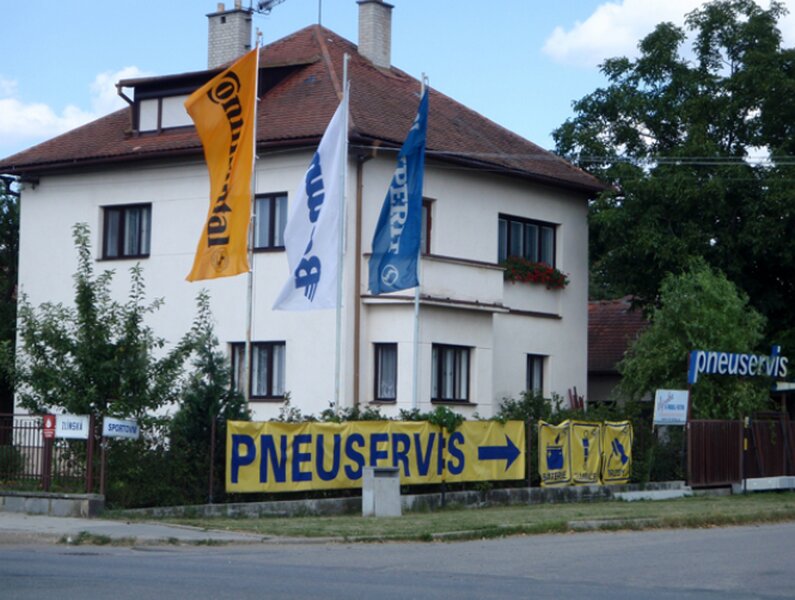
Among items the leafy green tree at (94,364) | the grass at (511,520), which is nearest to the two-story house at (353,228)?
the grass at (511,520)

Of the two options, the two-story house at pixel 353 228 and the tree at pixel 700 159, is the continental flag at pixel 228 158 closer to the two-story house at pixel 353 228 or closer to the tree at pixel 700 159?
the two-story house at pixel 353 228

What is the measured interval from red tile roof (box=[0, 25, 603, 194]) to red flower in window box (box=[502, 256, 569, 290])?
2.13 metres

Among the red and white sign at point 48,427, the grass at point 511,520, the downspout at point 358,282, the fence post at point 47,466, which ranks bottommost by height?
the grass at point 511,520

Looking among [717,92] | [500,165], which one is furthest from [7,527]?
[717,92]

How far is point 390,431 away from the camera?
79.5 ft

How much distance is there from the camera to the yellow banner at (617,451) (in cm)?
2872

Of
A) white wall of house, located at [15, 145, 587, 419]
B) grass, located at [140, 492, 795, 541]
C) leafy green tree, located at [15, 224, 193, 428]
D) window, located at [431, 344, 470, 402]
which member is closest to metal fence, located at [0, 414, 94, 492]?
leafy green tree, located at [15, 224, 193, 428]

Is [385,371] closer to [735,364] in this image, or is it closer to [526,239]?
[526,239]

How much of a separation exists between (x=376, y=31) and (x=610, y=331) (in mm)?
15512

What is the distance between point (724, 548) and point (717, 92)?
67.4ft

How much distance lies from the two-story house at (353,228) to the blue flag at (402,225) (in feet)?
11.2

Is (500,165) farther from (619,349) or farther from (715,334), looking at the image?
(619,349)

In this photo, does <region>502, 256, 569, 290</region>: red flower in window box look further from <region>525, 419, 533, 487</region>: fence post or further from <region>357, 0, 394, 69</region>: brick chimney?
<region>525, 419, 533, 487</region>: fence post

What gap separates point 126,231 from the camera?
3250 cm
